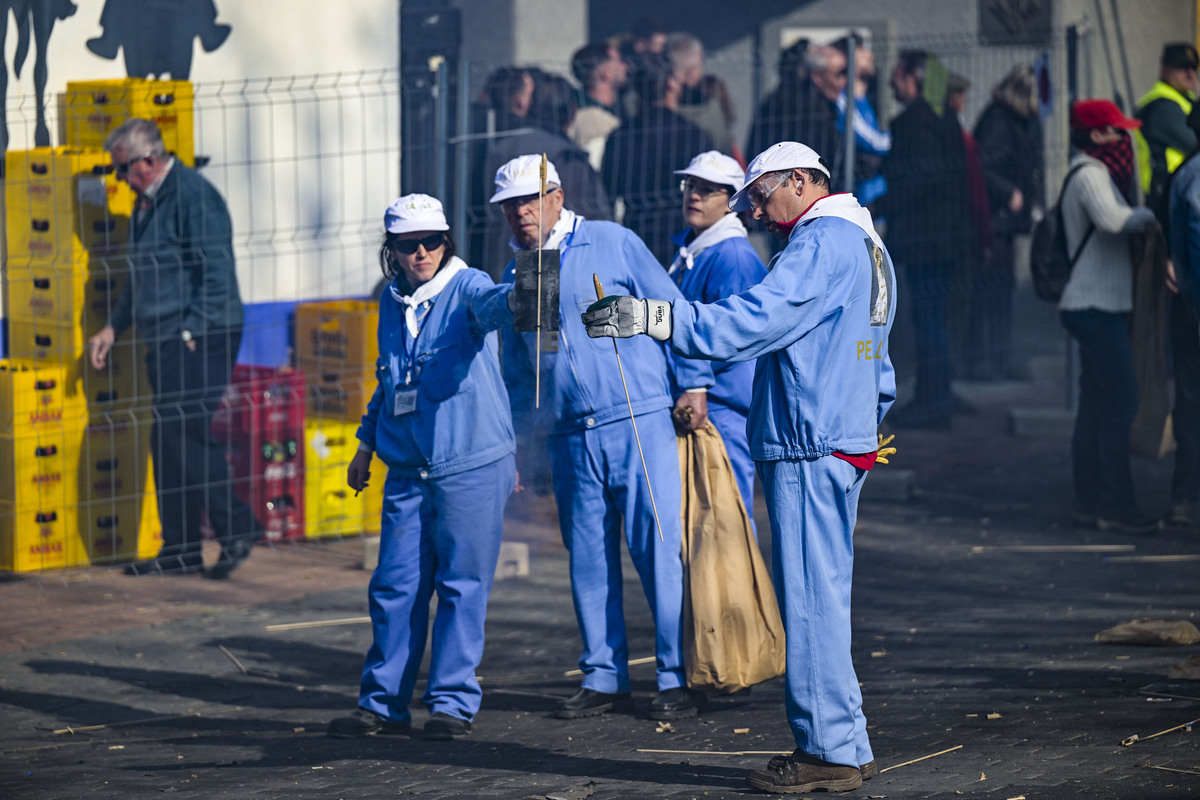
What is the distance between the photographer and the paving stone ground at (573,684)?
5012mm

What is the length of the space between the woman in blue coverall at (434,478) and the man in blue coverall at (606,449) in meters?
0.25

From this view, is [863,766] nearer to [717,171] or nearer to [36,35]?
[717,171]

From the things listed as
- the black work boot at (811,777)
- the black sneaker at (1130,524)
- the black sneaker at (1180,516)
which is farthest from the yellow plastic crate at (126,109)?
the black sneaker at (1180,516)

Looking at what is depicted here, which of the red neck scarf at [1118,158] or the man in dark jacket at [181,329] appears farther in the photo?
the red neck scarf at [1118,158]

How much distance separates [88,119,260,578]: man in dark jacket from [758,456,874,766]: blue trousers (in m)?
4.48

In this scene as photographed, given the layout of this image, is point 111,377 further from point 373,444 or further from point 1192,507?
point 1192,507

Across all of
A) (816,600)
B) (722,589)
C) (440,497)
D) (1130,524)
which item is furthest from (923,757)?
(1130,524)

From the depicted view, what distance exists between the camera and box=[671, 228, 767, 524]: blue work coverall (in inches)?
245

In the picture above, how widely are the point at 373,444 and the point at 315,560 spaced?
9.93 feet

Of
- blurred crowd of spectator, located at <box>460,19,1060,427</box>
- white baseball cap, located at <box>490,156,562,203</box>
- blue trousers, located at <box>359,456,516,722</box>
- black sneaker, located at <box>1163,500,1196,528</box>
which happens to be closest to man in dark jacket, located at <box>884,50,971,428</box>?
blurred crowd of spectator, located at <box>460,19,1060,427</box>

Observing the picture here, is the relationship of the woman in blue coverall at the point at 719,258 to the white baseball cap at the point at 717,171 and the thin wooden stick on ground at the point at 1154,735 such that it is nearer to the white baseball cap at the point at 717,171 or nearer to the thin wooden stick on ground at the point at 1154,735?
the white baseball cap at the point at 717,171

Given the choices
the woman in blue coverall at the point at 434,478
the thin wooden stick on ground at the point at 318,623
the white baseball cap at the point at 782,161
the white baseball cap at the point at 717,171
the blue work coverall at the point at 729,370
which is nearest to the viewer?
the white baseball cap at the point at 782,161

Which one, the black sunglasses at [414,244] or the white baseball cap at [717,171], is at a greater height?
the white baseball cap at [717,171]

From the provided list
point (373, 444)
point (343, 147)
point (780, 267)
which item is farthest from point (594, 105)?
point (780, 267)
